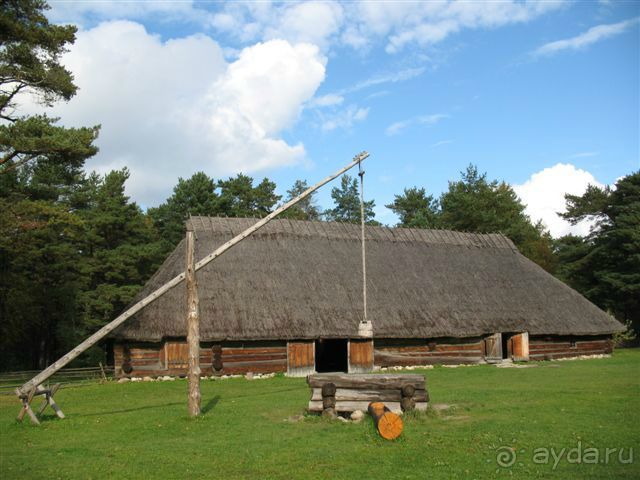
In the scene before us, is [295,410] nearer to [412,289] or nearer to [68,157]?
[68,157]

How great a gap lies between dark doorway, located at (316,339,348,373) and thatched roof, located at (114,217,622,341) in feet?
14.8

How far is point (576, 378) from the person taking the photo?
20.3 meters

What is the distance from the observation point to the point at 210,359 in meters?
23.3

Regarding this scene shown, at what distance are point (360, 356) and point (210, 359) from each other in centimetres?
635

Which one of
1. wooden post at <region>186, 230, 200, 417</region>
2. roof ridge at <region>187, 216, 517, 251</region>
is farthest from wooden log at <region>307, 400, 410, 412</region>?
roof ridge at <region>187, 216, 517, 251</region>

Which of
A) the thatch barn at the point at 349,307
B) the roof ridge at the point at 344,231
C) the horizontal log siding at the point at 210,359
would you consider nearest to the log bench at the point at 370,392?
the thatch barn at the point at 349,307

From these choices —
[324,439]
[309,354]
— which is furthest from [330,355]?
[324,439]

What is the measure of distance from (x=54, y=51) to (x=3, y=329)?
22.1 m

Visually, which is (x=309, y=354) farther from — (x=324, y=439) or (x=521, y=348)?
(x=324, y=439)

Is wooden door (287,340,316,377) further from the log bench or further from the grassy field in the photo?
the log bench

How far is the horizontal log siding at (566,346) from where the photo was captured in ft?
97.5

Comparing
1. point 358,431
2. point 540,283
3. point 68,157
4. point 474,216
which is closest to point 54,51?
point 68,157

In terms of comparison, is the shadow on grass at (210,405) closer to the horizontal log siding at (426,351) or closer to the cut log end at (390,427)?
the cut log end at (390,427)

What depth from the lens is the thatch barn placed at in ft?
76.4
